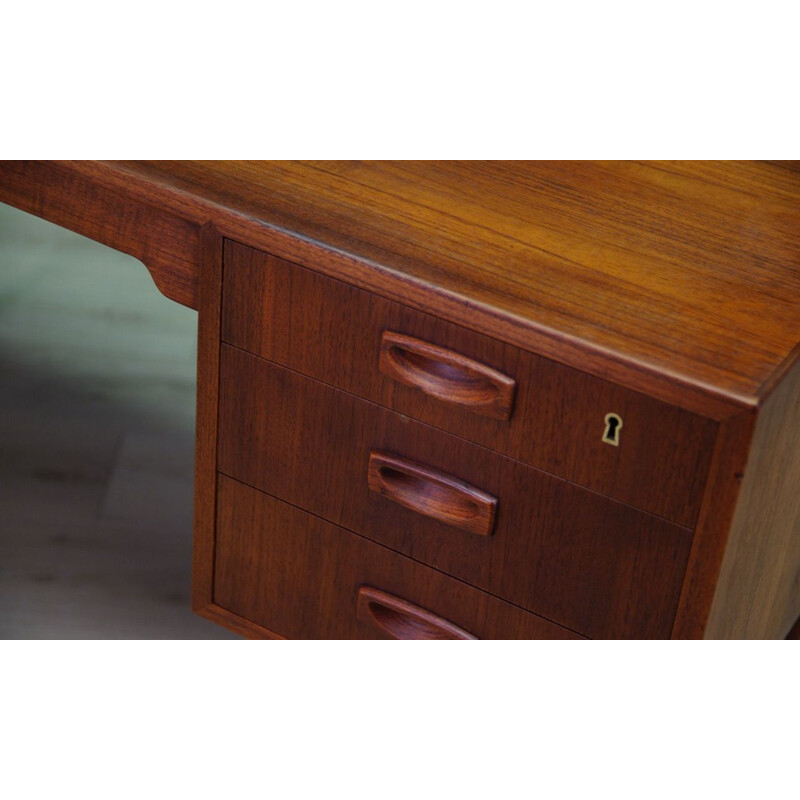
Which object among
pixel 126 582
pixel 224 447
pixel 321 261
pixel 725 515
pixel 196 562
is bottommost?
pixel 126 582

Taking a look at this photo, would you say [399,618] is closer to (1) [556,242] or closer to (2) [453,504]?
(2) [453,504]

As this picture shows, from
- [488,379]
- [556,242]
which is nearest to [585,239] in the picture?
[556,242]

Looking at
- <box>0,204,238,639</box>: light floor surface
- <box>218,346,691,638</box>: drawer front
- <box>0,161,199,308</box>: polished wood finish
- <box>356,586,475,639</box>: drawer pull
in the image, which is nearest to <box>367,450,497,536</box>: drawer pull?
<box>218,346,691,638</box>: drawer front

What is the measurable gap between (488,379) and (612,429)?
113 mm

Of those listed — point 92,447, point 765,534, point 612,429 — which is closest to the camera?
point 612,429

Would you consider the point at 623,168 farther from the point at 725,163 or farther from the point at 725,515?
the point at 725,515

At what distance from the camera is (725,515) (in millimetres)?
1080

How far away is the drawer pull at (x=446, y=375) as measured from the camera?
1.13 metres

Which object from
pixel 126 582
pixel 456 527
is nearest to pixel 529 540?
pixel 456 527

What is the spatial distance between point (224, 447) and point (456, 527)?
0.88 ft

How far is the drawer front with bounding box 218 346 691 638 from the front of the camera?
117cm

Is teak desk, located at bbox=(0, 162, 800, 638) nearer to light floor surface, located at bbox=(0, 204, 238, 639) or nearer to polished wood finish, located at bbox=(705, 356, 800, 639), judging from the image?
polished wood finish, located at bbox=(705, 356, 800, 639)

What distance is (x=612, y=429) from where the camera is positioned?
1.10m

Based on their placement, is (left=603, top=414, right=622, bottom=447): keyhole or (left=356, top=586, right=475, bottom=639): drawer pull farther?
(left=356, top=586, right=475, bottom=639): drawer pull
